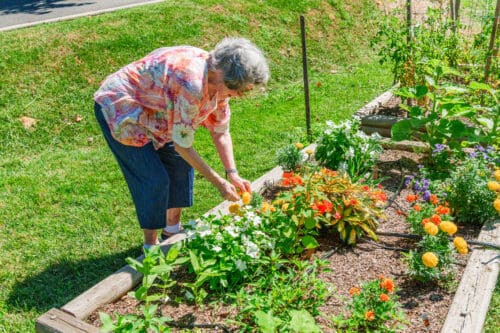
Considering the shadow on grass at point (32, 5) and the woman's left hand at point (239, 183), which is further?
the shadow on grass at point (32, 5)

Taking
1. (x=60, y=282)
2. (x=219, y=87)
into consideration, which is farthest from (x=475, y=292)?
(x=60, y=282)

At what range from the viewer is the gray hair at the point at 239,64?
2600 millimetres

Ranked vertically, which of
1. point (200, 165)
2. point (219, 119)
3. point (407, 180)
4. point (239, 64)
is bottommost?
point (407, 180)

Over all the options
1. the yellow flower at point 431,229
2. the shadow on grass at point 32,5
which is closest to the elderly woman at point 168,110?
the yellow flower at point 431,229

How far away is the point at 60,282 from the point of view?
3381mm

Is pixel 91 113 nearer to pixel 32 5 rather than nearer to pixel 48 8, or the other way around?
pixel 48 8

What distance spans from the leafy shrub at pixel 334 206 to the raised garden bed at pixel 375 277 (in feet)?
0.42

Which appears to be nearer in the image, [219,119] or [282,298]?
[282,298]

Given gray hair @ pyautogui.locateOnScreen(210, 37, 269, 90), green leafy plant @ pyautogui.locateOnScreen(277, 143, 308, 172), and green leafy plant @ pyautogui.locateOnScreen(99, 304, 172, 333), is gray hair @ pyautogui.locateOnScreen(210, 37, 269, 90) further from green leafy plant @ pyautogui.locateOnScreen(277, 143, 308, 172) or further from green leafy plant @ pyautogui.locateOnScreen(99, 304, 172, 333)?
green leafy plant @ pyautogui.locateOnScreen(277, 143, 308, 172)

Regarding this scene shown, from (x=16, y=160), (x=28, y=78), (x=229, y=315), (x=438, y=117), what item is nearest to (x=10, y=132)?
(x=16, y=160)

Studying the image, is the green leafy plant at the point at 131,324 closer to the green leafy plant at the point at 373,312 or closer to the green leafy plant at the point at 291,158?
the green leafy plant at the point at 373,312

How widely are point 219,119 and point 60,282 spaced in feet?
4.80

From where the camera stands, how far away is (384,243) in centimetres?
332

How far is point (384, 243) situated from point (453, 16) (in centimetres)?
501
